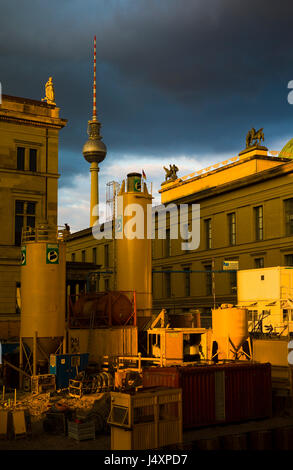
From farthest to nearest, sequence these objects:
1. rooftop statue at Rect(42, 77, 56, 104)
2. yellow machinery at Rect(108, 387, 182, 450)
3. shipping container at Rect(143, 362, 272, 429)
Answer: rooftop statue at Rect(42, 77, 56, 104) → shipping container at Rect(143, 362, 272, 429) → yellow machinery at Rect(108, 387, 182, 450)

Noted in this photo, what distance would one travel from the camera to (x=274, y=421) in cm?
2375

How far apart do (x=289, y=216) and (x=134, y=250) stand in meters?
27.9

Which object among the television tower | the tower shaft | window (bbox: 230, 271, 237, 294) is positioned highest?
the television tower

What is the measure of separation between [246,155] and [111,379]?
152ft

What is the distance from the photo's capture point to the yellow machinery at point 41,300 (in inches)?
1264

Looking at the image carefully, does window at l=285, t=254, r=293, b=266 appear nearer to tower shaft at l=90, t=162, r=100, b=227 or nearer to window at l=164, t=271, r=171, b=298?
window at l=164, t=271, r=171, b=298

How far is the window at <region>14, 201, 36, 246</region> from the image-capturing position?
4594cm

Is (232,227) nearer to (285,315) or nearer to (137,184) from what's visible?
(285,315)

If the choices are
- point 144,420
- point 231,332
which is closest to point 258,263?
point 231,332

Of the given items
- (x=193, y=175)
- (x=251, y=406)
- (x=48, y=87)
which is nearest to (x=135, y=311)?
(x=251, y=406)

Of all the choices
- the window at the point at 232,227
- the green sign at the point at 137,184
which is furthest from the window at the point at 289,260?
the green sign at the point at 137,184

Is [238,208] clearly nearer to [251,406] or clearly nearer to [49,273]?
[49,273]

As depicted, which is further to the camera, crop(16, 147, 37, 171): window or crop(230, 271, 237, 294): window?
crop(230, 271, 237, 294): window

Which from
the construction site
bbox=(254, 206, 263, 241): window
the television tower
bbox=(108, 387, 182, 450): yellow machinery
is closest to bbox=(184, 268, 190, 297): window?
the construction site
